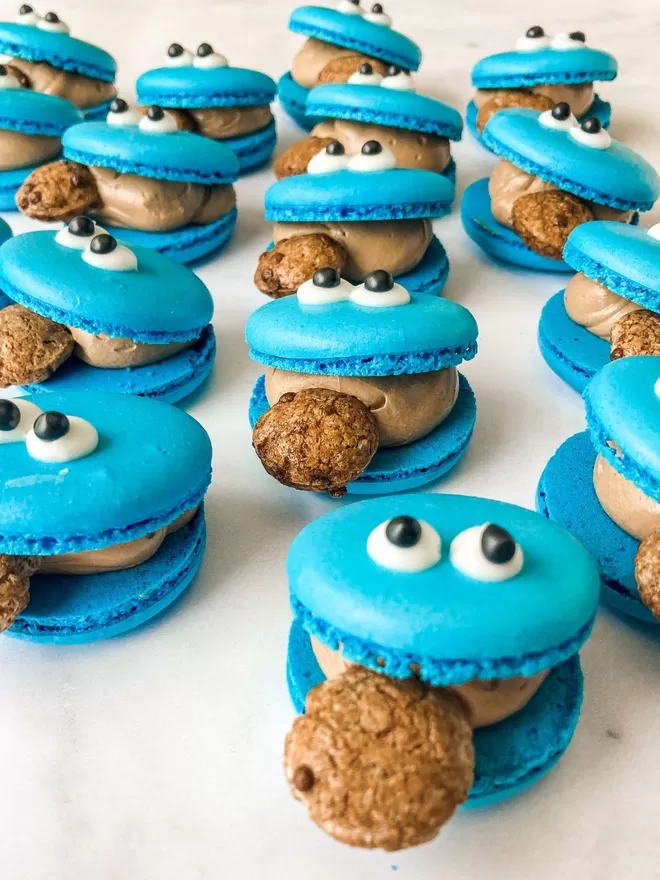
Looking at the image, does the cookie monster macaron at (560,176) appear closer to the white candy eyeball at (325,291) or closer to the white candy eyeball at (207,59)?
the white candy eyeball at (325,291)

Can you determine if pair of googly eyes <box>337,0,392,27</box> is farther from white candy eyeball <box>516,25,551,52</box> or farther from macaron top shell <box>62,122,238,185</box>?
macaron top shell <box>62,122,238,185</box>

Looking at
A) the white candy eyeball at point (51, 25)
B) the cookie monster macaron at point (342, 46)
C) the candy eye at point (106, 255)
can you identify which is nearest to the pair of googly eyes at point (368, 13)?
the cookie monster macaron at point (342, 46)

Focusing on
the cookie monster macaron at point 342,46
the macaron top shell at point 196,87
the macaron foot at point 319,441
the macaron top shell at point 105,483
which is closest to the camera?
the macaron top shell at point 105,483

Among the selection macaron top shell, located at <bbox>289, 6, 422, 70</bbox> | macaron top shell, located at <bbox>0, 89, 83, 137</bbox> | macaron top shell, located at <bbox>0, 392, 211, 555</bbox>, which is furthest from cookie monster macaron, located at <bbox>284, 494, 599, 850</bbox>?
macaron top shell, located at <bbox>289, 6, 422, 70</bbox>

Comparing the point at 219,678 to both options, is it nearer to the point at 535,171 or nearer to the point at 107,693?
the point at 107,693

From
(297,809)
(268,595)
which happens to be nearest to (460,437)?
(268,595)

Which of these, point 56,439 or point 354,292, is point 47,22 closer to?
point 354,292
